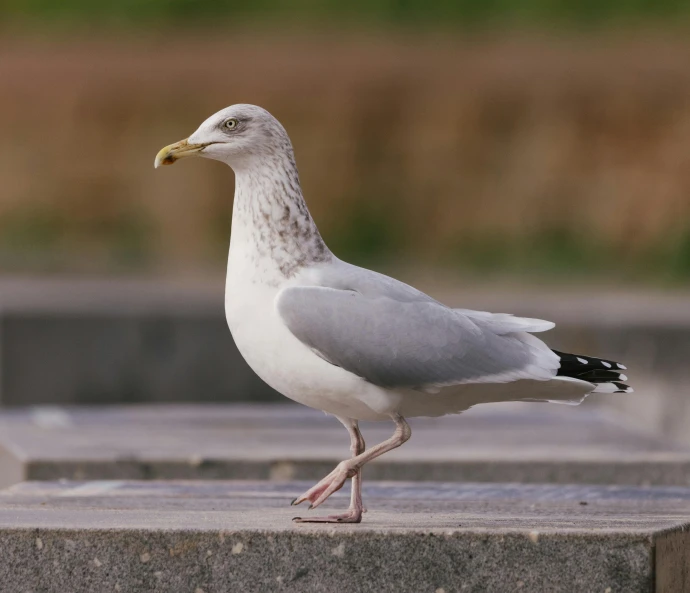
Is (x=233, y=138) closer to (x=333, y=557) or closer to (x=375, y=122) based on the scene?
(x=333, y=557)

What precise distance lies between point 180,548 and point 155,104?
36.8 m

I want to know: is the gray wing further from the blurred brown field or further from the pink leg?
the blurred brown field

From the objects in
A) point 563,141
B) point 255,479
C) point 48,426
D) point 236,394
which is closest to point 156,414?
point 48,426

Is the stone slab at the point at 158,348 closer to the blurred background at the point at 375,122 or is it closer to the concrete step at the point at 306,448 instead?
the concrete step at the point at 306,448

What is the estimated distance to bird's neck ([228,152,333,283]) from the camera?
6.55 meters

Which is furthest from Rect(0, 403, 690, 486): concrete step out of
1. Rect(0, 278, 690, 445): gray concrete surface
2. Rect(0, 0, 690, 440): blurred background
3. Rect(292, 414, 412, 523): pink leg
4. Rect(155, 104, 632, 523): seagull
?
Rect(0, 0, 690, 440): blurred background

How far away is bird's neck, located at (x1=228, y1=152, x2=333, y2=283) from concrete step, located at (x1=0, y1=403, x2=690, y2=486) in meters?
2.70

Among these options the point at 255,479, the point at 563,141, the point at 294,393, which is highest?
the point at 294,393

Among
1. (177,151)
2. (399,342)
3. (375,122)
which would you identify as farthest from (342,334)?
(375,122)

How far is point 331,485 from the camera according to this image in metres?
6.46

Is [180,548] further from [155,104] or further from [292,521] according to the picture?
[155,104]

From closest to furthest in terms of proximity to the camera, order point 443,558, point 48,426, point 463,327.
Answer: point 443,558, point 463,327, point 48,426

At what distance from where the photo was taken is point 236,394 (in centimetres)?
1655

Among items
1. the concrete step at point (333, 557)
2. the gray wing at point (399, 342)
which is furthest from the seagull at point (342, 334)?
the concrete step at point (333, 557)
